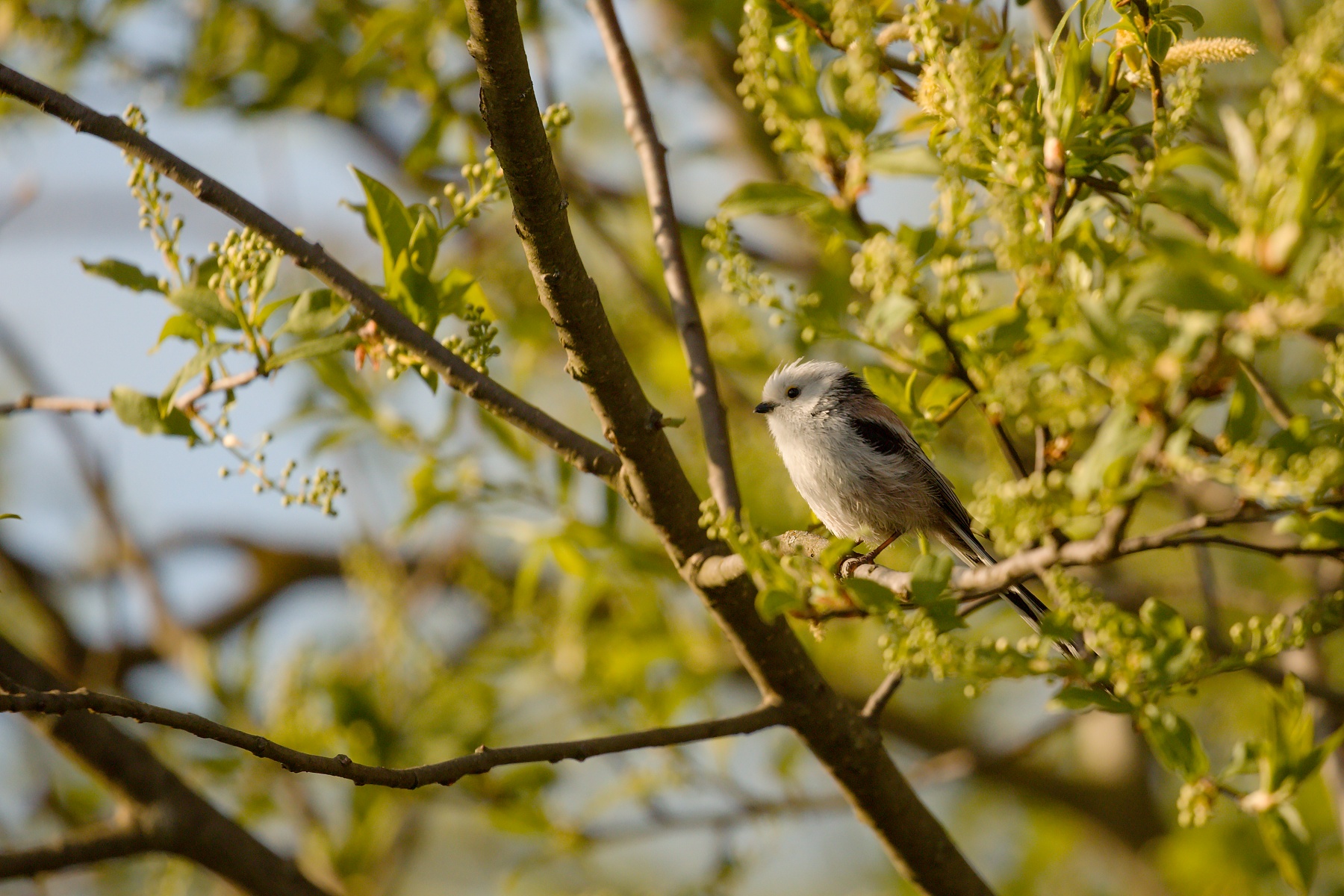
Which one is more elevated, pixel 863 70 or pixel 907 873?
pixel 863 70

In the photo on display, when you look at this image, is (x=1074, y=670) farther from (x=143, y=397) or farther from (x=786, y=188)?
(x=143, y=397)

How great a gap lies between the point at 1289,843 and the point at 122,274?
2.49 metres

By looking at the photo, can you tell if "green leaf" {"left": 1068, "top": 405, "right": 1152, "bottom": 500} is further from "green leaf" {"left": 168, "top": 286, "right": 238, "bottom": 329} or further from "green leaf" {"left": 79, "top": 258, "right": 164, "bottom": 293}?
"green leaf" {"left": 79, "top": 258, "right": 164, "bottom": 293}

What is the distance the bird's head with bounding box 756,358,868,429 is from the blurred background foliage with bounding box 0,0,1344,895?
114 millimetres

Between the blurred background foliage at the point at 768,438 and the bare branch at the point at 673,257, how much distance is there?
0.50 feet

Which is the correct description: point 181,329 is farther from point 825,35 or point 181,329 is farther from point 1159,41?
point 1159,41

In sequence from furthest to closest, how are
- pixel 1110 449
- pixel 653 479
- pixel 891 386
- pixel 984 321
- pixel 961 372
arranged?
1. pixel 653 479
2. pixel 891 386
3. pixel 961 372
4. pixel 984 321
5. pixel 1110 449

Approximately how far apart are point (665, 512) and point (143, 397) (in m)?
1.16

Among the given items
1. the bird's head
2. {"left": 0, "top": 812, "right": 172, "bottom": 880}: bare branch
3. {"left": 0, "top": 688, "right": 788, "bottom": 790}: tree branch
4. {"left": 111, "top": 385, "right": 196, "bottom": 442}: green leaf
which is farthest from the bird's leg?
{"left": 0, "top": 812, "right": 172, "bottom": 880}: bare branch

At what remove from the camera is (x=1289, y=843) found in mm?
1740

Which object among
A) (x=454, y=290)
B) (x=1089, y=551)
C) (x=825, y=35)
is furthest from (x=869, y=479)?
(x=1089, y=551)

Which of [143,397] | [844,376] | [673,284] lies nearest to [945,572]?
[673,284]

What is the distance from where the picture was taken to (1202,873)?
4.54m

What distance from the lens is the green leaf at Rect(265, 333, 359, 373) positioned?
2180 millimetres
